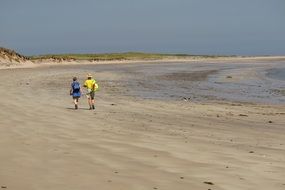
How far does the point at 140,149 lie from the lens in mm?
10234

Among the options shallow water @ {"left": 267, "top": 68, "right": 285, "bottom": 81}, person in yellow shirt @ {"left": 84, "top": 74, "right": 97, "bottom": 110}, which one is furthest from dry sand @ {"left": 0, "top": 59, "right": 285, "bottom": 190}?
shallow water @ {"left": 267, "top": 68, "right": 285, "bottom": 81}

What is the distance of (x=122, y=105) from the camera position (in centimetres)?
2058

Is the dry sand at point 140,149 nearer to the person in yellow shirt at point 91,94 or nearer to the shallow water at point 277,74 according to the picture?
the person in yellow shirt at point 91,94

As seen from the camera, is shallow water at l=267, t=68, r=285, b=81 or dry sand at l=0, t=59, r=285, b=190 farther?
shallow water at l=267, t=68, r=285, b=81

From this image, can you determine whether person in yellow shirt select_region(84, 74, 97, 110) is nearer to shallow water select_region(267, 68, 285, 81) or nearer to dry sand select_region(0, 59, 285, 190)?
dry sand select_region(0, 59, 285, 190)

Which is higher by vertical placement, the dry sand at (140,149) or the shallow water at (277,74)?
the dry sand at (140,149)

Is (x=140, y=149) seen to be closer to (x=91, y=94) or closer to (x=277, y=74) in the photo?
(x=91, y=94)

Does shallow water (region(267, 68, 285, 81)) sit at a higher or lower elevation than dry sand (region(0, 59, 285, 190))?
lower

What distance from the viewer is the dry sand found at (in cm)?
770

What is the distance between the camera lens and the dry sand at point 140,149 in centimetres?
770

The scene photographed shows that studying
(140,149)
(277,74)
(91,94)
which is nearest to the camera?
(140,149)

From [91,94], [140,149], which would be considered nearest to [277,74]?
[91,94]

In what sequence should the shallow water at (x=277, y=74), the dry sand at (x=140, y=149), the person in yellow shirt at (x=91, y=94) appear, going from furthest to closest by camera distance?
the shallow water at (x=277, y=74), the person in yellow shirt at (x=91, y=94), the dry sand at (x=140, y=149)

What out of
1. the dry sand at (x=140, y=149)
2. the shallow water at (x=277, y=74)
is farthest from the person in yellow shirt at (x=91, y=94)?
the shallow water at (x=277, y=74)
